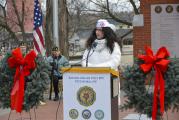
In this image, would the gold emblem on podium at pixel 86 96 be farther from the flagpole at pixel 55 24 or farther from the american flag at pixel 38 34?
the flagpole at pixel 55 24

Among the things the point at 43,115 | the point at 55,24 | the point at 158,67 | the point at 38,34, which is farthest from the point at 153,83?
the point at 55,24

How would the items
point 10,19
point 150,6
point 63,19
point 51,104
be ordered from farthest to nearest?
1. point 10,19
2. point 63,19
3. point 150,6
4. point 51,104

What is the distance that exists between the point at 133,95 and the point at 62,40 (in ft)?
39.1

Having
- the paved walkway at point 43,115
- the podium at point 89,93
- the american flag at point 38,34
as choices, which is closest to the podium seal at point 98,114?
the podium at point 89,93

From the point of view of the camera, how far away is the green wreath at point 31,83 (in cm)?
788

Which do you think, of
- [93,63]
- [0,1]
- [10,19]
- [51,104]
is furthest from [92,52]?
[10,19]

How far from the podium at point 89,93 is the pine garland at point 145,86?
25 centimetres

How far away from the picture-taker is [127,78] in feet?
22.6

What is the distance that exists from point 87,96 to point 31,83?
4.69 ft

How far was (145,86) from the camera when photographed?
685cm

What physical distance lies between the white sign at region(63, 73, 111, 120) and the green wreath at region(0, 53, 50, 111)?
1077 mm

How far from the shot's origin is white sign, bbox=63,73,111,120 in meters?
6.75

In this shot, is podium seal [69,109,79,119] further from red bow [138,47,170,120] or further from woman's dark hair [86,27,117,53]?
woman's dark hair [86,27,117,53]

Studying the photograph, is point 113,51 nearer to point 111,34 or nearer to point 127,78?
→ point 111,34
